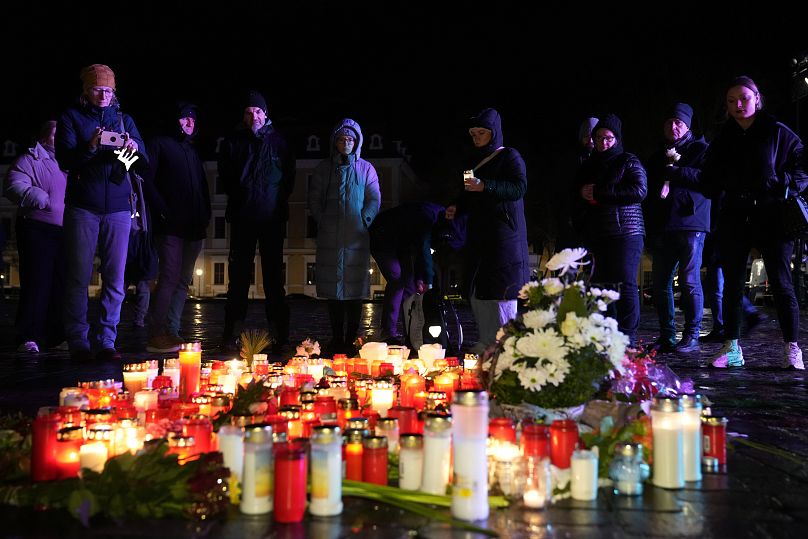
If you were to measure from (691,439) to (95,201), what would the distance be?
4.93 metres

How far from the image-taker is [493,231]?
522cm

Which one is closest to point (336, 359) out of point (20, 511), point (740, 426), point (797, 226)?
point (740, 426)

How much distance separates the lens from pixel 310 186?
730 centimetres

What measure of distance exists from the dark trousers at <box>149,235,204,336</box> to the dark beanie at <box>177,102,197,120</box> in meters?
1.12

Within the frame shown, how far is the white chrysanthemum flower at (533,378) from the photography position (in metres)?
2.95

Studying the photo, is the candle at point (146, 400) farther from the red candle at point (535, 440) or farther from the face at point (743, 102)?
the face at point (743, 102)

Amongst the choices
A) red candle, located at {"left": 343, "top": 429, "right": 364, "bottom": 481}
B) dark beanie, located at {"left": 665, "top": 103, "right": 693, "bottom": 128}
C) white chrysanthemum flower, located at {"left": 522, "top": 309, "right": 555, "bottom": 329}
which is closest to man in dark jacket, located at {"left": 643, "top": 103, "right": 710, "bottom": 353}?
dark beanie, located at {"left": 665, "top": 103, "right": 693, "bottom": 128}

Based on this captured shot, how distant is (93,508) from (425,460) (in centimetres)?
94

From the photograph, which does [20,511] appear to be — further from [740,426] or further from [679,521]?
[740,426]

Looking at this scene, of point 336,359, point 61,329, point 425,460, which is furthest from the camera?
point 61,329

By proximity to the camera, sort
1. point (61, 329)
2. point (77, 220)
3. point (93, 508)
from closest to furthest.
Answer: point (93, 508), point (77, 220), point (61, 329)

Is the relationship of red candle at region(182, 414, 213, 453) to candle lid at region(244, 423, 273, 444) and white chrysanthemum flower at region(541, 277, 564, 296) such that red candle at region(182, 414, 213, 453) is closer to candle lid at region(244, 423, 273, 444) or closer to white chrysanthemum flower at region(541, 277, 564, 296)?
candle lid at region(244, 423, 273, 444)

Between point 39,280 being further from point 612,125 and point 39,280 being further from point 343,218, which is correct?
point 612,125

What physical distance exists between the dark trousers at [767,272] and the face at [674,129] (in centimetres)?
155
